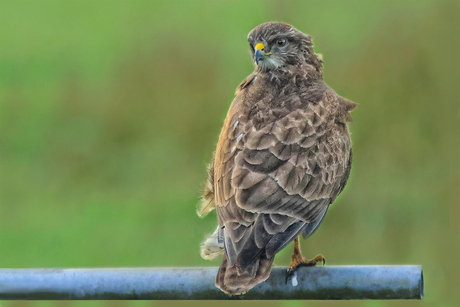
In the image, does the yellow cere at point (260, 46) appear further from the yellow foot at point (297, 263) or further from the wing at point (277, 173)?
the yellow foot at point (297, 263)

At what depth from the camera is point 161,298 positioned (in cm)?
311

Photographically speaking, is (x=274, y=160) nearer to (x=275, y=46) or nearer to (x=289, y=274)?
(x=289, y=274)

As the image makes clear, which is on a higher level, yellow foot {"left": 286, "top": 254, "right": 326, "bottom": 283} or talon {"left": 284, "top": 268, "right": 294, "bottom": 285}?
yellow foot {"left": 286, "top": 254, "right": 326, "bottom": 283}

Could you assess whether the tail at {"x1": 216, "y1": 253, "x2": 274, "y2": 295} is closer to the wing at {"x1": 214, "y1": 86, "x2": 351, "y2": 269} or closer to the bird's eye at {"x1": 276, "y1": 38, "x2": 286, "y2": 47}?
the wing at {"x1": 214, "y1": 86, "x2": 351, "y2": 269}

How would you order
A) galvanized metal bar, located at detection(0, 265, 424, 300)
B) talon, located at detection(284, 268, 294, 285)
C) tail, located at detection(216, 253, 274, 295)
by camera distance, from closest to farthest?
galvanized metal bar, located at detection(0, 265, 424, 300) → tail, located at detection(216, 253, 274, 295) → talon, located at detection(284, 268, 294, 285)

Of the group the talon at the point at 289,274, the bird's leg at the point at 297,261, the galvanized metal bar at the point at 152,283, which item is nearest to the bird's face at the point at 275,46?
the bird's leg at the point at 297,261

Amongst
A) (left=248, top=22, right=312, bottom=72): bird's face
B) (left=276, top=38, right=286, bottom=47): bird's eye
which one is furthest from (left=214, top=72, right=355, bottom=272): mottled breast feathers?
(left=276, top=38, right=286, bottom=47): bird's eye

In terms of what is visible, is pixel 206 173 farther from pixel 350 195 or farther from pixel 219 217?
pixel 350 195

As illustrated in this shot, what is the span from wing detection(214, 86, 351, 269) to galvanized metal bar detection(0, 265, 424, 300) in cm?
39

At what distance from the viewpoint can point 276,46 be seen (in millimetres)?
4312

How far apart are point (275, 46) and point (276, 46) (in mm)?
10

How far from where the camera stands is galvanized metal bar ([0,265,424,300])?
3023 millimetres

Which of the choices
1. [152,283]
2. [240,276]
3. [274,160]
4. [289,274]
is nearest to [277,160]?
[274,160]

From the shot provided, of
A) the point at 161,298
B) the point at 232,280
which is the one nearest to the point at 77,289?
the point at 161,298
